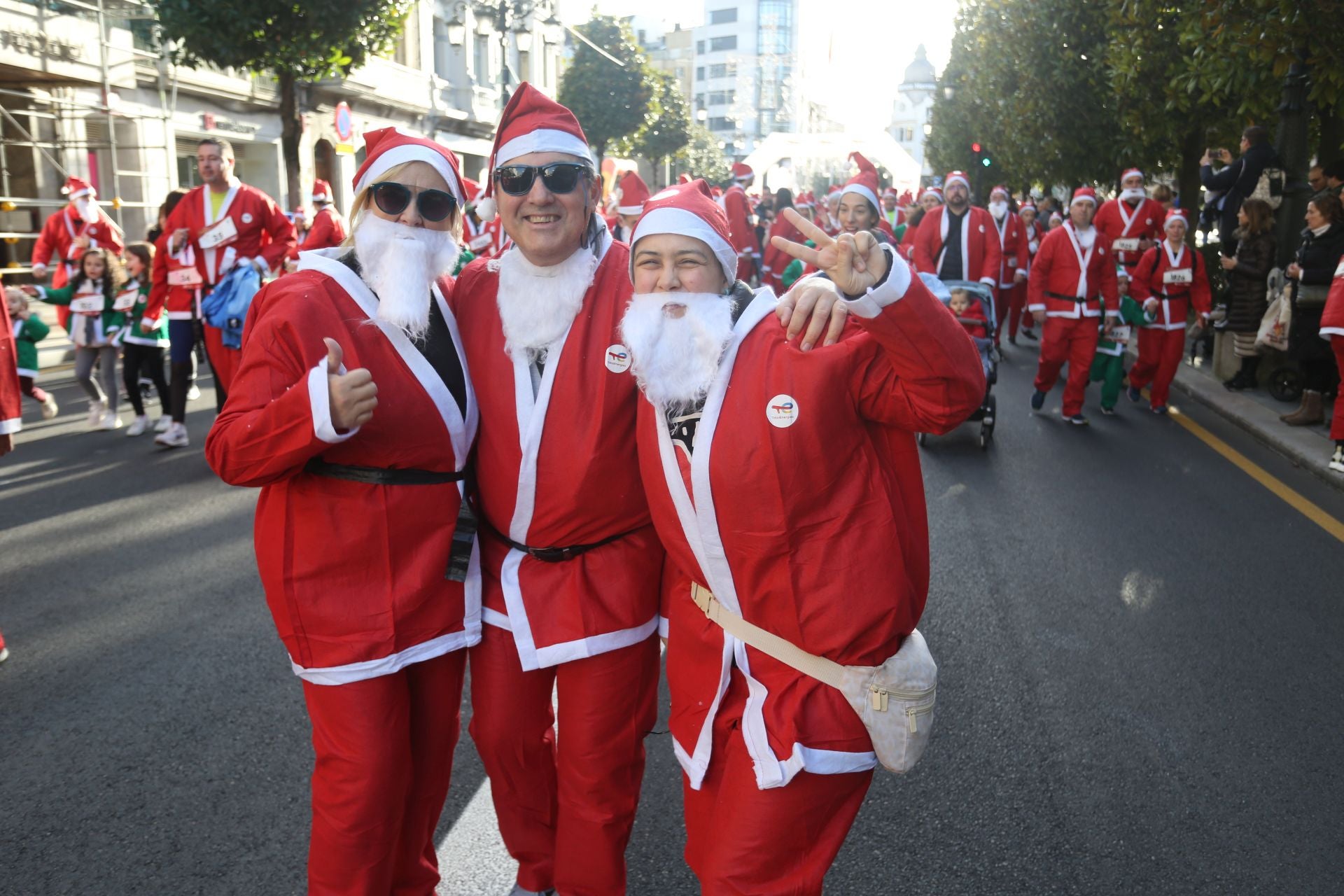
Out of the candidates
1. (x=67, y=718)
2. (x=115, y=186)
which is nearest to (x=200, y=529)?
(x=67, y=718)

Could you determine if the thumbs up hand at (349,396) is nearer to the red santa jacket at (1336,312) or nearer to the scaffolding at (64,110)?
the red santa jacket at (1336,312)

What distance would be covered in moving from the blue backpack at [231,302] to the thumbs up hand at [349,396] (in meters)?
5.64

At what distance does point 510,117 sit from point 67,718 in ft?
9.31

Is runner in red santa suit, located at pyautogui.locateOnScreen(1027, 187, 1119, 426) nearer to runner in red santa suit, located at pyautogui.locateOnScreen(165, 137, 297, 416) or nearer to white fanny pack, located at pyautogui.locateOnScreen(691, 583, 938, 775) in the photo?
runner in red santa suit, located at pyautogui.locateOnScreen(165, 137, 297, 416)

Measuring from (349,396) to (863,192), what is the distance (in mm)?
6075

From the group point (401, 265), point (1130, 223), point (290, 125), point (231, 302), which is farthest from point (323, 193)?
point (401, 265)

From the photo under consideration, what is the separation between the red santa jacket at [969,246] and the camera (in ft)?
36.8

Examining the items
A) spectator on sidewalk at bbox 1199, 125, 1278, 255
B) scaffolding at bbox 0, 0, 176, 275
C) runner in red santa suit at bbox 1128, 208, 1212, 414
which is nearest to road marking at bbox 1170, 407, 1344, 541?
runner in red santa suit at bbox 1128, 208, 1212, 414

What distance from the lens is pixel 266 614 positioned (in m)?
5.25

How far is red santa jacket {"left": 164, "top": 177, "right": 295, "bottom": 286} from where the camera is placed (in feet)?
26.4

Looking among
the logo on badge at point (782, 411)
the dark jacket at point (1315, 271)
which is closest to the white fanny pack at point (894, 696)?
the logo on badge at point (782, 411)

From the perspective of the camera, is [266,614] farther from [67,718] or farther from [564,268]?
[564,268]

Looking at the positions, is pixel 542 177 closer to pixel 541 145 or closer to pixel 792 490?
pixel 541 145

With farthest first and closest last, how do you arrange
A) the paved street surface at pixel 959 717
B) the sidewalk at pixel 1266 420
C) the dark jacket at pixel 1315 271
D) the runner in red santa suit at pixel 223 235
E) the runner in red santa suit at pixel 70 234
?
the runner in red santa suit at pixel 70 234, the dark jacket at pixel 1315 271, the sidewalk at pixel 1266 420, the runner in red santa suit at pixel 223 235, the paved street surface at pixel 959 717
